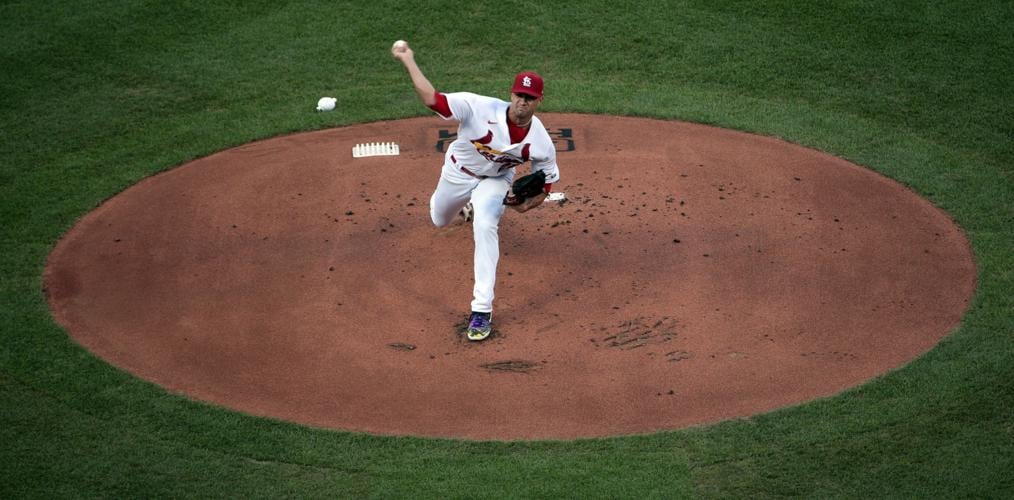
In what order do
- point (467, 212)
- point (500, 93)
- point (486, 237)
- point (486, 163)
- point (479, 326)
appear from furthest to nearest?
point (500, 93) → point (467, 212) → point (486, 163) → point (486, 237) → point (479, 326)

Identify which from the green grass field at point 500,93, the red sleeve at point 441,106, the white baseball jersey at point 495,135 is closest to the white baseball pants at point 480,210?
the white baseball jersey at point 495,135

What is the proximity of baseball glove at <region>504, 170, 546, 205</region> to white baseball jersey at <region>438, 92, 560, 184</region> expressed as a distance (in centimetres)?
12

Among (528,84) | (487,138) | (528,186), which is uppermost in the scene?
(528,84)

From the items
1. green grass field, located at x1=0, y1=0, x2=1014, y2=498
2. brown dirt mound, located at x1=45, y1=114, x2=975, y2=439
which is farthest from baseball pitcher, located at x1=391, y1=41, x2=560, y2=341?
green grass field, located at x1=0, y1=0, x2=1014, y2=498

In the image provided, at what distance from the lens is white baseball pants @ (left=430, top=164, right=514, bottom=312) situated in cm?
928

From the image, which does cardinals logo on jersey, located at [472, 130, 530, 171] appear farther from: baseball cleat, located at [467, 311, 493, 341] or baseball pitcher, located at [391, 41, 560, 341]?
baseball cleat, located at [467, 311, 493, 341]

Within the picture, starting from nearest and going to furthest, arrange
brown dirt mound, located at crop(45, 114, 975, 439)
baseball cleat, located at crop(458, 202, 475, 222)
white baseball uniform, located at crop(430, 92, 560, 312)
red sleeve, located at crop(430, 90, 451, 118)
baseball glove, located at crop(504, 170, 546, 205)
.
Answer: brown dirt mound, located at crop(45, 114, 975, 439)
red sleeve, located at crop(430, 90, 451, 118)
white baseball uniform, located at crop(430, 92, 560, 312)
baseball glove, located at crop(504, 170, 546, 205)
baseball cleat, located at crop(458, 202, 475, 222)

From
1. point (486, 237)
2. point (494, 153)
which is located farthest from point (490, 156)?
point (486, 237)

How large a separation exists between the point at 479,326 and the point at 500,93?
490cm

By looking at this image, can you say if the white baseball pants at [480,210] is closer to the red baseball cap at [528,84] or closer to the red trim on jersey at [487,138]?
the red trim on jersey at [487,138]

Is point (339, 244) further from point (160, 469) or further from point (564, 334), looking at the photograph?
point (160, 469)

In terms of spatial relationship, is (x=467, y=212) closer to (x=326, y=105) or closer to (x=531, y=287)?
(x=531, y=287)

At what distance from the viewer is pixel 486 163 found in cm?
991

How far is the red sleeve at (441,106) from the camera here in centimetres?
922
